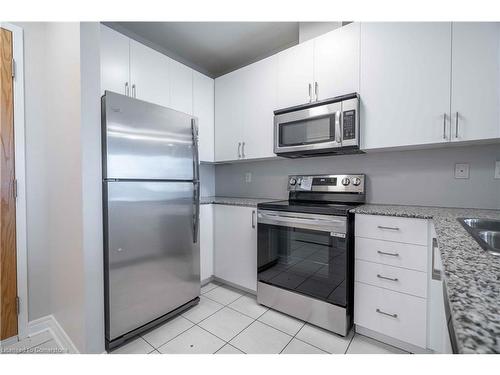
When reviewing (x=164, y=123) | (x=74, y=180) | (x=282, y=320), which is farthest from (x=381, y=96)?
(x=74, y=180)

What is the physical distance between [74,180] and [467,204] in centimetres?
265

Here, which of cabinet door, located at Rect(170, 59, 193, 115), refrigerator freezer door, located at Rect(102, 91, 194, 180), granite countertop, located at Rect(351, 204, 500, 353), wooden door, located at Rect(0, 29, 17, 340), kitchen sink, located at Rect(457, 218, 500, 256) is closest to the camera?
granite countertop, located at Rect(351, 204, 500, 353)

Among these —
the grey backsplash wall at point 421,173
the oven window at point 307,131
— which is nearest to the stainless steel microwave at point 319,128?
the oven window at point 307,131

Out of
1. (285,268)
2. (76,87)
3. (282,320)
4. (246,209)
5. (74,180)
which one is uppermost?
(76,87)

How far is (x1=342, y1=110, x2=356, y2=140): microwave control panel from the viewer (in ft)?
5.58

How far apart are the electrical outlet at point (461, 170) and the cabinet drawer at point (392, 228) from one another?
2.10ft

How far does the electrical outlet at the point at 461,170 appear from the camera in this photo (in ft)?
5.30

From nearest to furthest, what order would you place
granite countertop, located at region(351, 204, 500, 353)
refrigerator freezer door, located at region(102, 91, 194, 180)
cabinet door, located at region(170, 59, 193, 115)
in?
1. granite countertop, located at region(351, 204, 500, 353)
2. refrigerator freezer door, located at region(102, 91, 194, 180)
3. cabinet door, located at region(170, 59, 193, 115)

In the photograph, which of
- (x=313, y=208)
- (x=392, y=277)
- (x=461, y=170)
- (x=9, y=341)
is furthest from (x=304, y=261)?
(x=9, y=341)

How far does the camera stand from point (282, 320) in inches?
71.1

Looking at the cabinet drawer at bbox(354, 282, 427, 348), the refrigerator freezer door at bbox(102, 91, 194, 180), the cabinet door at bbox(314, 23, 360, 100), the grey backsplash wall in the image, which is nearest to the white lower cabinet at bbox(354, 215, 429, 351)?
the cabinet drawer at bbox(354, 282, 427, 348)

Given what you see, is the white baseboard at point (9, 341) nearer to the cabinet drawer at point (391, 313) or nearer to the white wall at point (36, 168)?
the white wall at point (36, 168)

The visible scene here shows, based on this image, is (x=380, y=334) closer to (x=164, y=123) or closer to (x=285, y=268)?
(x=285, y=268)

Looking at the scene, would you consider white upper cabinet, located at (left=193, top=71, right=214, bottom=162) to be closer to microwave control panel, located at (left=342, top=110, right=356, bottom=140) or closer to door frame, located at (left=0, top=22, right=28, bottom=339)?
Answer: door frame, located at (left=0, top=22, right=28, bottom=339)
